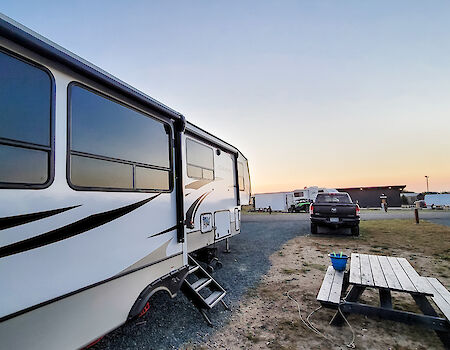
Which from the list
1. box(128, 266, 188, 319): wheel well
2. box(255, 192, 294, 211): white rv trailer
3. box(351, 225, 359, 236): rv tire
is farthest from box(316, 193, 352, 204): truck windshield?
box(255, 192, 294, 211): white rv trailer

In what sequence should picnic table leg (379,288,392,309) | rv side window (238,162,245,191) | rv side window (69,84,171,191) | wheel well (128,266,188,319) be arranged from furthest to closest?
1. rv side window (238,162,245,191)
2. picnic table leg (379,288,392,309)
3. wheel well (128,266,188,319)
4. rv side window (69,84,171,191)

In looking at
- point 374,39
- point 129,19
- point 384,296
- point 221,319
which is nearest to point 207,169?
point 221,319

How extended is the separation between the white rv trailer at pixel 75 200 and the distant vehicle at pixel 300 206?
83.8 feet

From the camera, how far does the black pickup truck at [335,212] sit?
34.4 ft

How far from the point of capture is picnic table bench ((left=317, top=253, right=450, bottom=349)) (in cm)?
310

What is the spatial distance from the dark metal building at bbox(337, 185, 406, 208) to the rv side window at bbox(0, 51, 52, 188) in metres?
41.0

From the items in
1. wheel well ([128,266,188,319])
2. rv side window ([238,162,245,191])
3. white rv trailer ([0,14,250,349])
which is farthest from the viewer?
rv side window ([238,162,245,191])

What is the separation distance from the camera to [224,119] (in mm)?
10914

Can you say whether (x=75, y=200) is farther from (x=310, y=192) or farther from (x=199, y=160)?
(x=310, y=192)

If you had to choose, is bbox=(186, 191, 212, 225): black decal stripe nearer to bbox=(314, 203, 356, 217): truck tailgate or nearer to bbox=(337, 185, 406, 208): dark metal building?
bbox=(314, 203, 356, 217): truck tailgate

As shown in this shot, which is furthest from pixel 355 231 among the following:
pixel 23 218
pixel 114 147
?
pixel 23 218

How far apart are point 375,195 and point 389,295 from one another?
131 ft

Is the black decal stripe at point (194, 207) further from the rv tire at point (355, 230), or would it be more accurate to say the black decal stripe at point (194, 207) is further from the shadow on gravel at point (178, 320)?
the rv tire at point (355, 230)

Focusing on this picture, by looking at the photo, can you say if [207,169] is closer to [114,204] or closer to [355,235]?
[114,204]
